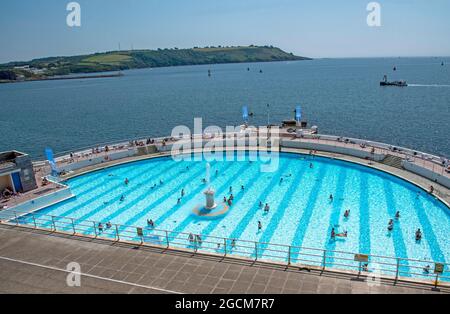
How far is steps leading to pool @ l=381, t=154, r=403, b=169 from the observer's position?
28.1m

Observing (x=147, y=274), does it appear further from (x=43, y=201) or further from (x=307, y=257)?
(x=43, y=201)

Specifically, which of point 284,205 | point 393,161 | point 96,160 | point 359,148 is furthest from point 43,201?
point 393,161

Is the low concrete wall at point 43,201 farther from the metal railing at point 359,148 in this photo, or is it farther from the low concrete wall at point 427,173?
the low concrete wall at point 427,173

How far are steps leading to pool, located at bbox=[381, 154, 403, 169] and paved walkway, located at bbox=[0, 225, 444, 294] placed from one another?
20245 mm

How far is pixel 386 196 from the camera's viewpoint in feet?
79.1

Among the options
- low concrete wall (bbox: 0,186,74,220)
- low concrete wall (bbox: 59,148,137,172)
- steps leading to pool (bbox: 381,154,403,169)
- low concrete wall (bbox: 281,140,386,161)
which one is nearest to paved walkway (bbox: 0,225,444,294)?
low concrete wall (bbox: 0,186,74,220)

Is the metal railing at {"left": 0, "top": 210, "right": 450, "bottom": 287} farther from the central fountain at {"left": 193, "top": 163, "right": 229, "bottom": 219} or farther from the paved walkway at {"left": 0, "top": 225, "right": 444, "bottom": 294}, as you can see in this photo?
the central fountain at {"left": 193, "top": 163, "right": 229, "bottom": 219}

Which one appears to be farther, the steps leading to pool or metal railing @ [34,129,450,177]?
the steps leading to pool

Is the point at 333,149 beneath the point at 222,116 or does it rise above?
above

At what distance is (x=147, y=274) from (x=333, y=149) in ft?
84.7

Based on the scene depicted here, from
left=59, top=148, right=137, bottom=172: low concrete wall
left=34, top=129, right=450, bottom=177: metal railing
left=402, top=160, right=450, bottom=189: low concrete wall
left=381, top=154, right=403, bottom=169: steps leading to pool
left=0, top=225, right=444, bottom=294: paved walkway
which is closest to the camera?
left=0, top=225, right=444, bottom=294: paved walkway

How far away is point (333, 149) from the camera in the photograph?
3281 centimetres
